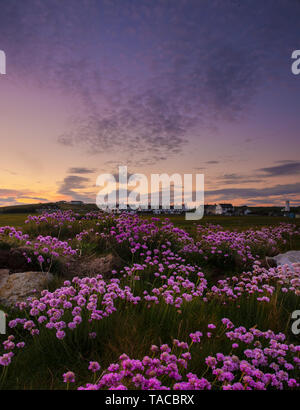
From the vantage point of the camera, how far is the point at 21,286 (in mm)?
6074

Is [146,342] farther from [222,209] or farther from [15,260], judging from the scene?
[222,209]

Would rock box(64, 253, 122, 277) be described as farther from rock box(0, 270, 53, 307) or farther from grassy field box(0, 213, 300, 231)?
grassy field box(0, 213, 300, 231)

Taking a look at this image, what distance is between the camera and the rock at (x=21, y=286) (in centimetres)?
571

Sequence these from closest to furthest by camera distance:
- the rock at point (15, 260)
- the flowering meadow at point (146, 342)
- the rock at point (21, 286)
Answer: the flowering meadow at point (146, 342) → the rock at point (21, 286) → the rock at point (15, 260)

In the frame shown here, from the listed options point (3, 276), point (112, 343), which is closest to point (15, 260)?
point (3, 276)

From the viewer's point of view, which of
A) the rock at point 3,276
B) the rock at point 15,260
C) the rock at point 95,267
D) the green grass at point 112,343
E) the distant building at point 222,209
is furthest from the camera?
the distant building at point 222,209

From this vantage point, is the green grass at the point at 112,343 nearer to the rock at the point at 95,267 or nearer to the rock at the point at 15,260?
the rock at the point at 95,267

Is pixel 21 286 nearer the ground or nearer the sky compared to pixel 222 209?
nearer the ground

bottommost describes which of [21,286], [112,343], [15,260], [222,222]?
[112,343]

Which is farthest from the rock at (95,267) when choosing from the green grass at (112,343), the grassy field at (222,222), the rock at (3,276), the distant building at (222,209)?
the distant building at (222,209)

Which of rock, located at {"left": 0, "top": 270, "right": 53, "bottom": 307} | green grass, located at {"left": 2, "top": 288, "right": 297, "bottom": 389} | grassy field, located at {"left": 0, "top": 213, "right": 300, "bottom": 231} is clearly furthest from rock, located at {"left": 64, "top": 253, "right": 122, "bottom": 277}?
grassy field, located at {"left": 0, "top": 213, "right": 300, "bottom": 231}
